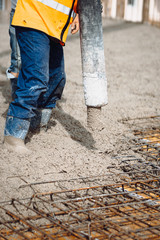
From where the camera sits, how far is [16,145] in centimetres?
308

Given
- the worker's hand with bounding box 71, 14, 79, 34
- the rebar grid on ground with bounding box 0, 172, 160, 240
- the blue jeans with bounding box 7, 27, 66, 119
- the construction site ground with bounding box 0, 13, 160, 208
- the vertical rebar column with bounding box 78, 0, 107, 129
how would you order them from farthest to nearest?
the worker's hand with bounding box 71, 14, 79, 34
the vertical rebar column with bounding box 78, 0, 107, 129
the blue jeans with bounding box 7, 27, 66, 119
the construction site ground with bounding box 0, 13, 160, 208
the rebar grid on ground with bounding box 0, 172, 160, 240

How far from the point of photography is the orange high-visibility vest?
2939 millimetres

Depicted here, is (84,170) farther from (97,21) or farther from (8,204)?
(97,21)

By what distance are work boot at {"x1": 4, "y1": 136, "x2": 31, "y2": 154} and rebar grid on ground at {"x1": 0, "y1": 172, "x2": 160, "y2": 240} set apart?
0.55 meters

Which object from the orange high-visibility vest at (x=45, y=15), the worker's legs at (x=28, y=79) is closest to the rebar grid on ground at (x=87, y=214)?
the worker's legs at (x=28, y=79)

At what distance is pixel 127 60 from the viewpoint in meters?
7.06

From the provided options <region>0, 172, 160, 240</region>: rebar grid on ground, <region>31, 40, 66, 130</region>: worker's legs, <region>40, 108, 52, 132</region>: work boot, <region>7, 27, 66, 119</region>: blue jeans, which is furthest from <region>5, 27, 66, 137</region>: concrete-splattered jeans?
<region>0, 172, 160, 240</region>: rebar grid on ground

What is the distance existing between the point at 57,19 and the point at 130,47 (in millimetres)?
5265

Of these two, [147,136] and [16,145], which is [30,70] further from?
[147,136]

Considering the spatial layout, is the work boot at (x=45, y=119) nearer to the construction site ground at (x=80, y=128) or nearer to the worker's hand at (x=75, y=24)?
the construction site ground at (x=80, y=128)

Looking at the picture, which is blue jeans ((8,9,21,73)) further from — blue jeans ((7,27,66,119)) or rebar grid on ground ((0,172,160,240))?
rebar grid on ground ((0,172,160,240))

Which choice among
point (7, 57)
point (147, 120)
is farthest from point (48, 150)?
point (7, 57)

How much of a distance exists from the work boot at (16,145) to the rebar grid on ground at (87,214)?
21.8 inches

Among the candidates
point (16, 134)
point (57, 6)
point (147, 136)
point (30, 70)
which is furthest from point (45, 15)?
point (147, 136)
